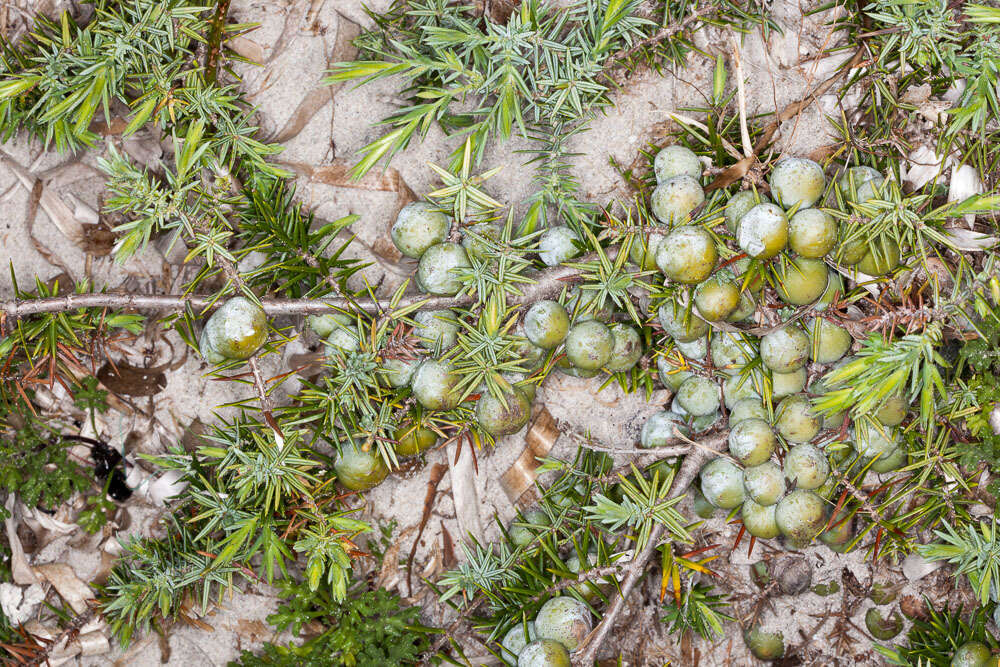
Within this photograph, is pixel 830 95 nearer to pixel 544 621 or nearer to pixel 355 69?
pixel 355 69

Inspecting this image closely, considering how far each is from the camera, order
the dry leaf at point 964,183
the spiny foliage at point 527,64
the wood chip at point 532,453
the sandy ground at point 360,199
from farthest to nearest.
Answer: the wood chip at point 532,453 → the sandy ground at point 360,199 → the dry leaf at point 964,183 → the spiny foliage at point 527,64

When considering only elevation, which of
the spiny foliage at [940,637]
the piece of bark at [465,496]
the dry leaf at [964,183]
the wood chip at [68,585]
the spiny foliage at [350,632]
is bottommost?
the wood chip at [68,585]

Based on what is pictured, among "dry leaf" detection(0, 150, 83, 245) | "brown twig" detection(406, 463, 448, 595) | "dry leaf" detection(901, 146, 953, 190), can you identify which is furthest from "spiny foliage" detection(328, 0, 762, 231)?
"dry leaf" detection(0, 150, 83, 245)

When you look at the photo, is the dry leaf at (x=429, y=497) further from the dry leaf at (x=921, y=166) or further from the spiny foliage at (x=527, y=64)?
the dry leaf at (x=921, y=166)

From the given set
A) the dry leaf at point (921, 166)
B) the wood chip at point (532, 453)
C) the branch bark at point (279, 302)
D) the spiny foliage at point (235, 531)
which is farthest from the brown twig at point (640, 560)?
the dry leaf at point (921, 166)

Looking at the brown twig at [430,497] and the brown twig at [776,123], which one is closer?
the brown twig at [776,123]

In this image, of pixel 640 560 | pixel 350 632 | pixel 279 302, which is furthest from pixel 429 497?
pixel 279 302

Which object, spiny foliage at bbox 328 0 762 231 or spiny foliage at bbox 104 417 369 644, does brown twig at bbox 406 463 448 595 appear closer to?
spiny foliage at bbox 104 417 369 644

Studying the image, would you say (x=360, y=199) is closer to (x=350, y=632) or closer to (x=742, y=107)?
(x=742, y=107)
